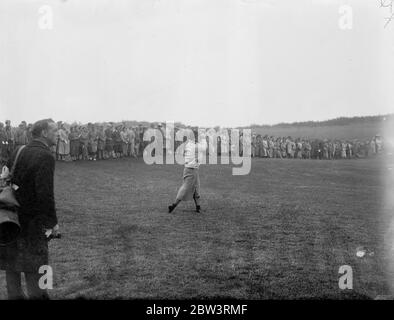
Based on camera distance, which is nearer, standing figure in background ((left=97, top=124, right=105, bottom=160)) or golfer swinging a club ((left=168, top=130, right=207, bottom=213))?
golfer swinging a club ((left=168, top=130, right=207, bottom=213))

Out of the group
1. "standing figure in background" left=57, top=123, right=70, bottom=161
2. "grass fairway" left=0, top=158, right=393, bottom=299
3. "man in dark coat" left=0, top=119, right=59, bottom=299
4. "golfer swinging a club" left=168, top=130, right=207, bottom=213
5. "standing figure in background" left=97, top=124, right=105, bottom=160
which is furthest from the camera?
"standing figure in background" left=97, top=124, right=105, bottom=160

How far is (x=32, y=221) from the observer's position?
5590mm

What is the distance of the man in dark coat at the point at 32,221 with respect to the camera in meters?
5.55

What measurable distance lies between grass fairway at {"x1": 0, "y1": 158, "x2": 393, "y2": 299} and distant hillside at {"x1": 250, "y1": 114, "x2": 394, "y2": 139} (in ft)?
108

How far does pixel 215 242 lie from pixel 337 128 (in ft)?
160

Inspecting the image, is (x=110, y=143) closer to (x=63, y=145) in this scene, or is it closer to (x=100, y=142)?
(x=100, y=142)

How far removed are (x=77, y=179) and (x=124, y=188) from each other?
2462mm

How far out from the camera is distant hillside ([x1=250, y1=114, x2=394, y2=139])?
49000 millimetres

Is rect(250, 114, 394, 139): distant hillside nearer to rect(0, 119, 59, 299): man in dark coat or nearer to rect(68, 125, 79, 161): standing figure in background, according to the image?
rect(68, 125, 79, 161): standing figure in background

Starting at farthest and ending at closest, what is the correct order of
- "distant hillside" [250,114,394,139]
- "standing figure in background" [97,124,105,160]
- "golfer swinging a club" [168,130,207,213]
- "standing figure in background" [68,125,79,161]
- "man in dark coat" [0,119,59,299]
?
"distant hillside" [250,114,394,139] < "standing figure in background" [97,124,105,160] < "standing figure in background" [68,125,79,161] < "golfer swinging a club" [168,130,207,213] < "man in dark coat" [0,119,59,299]

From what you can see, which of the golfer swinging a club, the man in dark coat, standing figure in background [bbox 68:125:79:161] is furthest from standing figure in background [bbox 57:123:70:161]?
the man in dark coat

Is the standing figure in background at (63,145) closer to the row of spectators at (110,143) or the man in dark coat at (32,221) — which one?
the row of spectators at (110,143)

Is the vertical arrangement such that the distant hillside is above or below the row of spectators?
above

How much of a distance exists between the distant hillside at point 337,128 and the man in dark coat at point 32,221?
4153cm
